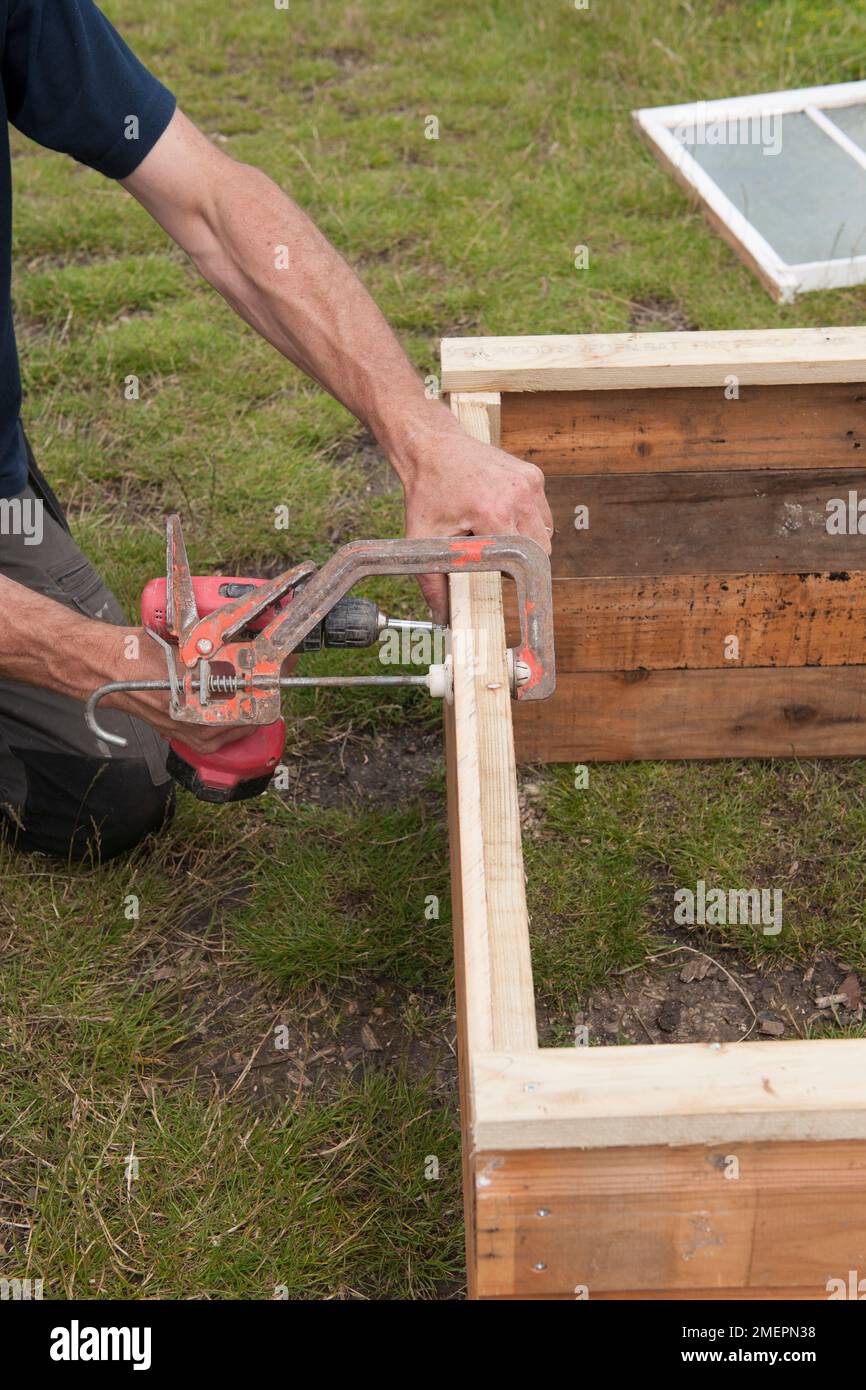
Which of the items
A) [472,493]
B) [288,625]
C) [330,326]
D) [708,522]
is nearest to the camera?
[288,625]

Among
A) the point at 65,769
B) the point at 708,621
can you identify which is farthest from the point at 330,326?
the point at 65,769

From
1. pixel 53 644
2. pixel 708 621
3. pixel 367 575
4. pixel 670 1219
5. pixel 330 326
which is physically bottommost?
pixel 670 1219

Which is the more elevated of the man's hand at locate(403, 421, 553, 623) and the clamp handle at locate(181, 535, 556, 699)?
the man's hand at locate(403, 421, 553, 623)

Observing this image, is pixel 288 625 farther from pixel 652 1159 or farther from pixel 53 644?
pixel 652 1159

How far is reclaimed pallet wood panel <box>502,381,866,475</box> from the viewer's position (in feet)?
8.27

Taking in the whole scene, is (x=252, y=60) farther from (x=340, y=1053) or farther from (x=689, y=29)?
(x=340, y=1053)

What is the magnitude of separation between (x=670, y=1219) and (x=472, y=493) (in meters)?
1.08

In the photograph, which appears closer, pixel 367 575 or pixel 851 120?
pixel 367 575

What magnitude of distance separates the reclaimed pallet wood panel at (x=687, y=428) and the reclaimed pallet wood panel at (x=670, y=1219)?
1568 mm

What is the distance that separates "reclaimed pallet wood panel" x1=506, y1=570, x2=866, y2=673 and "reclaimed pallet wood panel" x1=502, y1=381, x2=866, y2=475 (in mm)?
232

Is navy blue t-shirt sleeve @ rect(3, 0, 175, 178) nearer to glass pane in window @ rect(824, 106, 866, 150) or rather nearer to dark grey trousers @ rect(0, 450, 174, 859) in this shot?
dark grey trousers @ rect(0, 450, 174, 859)

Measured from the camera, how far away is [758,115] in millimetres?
5012

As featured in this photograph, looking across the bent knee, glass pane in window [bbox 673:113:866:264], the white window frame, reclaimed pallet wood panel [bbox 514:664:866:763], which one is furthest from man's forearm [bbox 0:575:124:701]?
glass pane in window [bbox 673:113:866:264]

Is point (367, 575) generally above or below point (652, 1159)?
above
